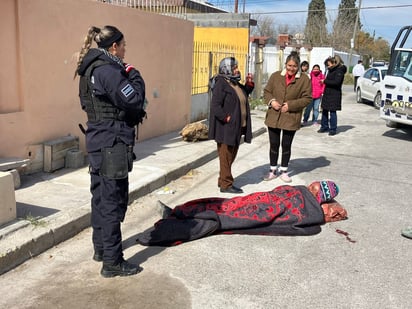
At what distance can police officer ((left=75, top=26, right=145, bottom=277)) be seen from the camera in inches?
124

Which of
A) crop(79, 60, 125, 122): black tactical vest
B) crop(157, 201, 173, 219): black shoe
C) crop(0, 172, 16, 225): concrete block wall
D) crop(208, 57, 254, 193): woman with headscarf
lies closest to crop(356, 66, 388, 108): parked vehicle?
crop(208, 57, 254, 193): woman with headscarf

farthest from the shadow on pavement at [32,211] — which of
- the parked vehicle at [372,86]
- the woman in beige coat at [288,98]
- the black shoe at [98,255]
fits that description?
the parked vehicle at [372,86]

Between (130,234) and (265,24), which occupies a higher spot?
(265,24)

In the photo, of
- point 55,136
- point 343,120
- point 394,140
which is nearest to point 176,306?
point 55,136

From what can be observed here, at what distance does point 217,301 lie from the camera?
320 centimetres

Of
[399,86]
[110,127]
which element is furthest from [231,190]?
[399,86]

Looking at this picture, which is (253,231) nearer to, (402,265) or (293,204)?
(293,204)

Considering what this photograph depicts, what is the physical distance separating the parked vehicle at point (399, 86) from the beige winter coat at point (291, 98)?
444 centimetres

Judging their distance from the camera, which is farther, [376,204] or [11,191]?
[376,204]

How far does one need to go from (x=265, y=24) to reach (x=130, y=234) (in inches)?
Result: 1731

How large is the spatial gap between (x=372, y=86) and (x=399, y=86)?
6.98 meters

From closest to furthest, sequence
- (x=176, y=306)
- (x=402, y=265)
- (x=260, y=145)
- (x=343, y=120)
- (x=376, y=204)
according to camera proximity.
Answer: (x=176, y=306) → (x=402, y=265) → (x=376, y=204) → (x=260, y=145) → (x=343, y=120)

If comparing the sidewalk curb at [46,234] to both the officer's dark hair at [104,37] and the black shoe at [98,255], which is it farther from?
the officer's dark hair at [104,37]

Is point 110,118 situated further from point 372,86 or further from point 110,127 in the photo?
point 372,86
